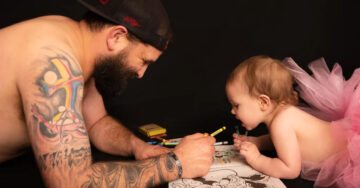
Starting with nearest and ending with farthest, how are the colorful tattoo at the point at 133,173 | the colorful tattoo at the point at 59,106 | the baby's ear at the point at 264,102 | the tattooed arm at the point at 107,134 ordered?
1. the colorful tattoo at the point at 59,106
2. the colorful tattoo at the point at 133,173
3. the baby's ear at the point at 264,102
4. the tattooed arm at the point at 107,134

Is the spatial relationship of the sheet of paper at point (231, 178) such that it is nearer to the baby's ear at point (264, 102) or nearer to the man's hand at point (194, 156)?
the man's hand at point (194, 156)

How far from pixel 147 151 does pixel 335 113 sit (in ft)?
2.59

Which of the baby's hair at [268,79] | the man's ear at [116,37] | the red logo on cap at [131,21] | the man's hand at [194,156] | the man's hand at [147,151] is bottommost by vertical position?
the man's hand at [147,151]

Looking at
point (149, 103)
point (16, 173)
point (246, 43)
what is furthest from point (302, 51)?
point (16, 173)

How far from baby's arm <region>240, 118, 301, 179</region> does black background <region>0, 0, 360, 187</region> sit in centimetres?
109

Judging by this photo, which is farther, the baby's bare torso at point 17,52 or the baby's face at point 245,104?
the baby's face at point 245,104

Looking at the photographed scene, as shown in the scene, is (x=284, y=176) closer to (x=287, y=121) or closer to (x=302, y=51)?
(x=287, y=121)

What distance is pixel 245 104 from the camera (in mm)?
1436

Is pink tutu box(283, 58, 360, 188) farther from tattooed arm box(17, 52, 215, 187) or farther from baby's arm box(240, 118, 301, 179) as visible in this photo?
tattooed arm box(17, 52, 215, 187)

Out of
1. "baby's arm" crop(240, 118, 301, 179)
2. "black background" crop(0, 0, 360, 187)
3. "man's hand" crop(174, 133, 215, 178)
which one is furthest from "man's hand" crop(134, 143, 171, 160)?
"black background" crop(0, 0, 360, 187)

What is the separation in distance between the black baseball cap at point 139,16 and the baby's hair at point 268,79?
14.0 inches

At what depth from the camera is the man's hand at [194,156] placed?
51.3 inches

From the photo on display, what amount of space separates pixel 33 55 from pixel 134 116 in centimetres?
110

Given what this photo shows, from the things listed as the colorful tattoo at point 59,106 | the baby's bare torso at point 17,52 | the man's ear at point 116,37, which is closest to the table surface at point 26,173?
the baby's bare torso at point 17,52
